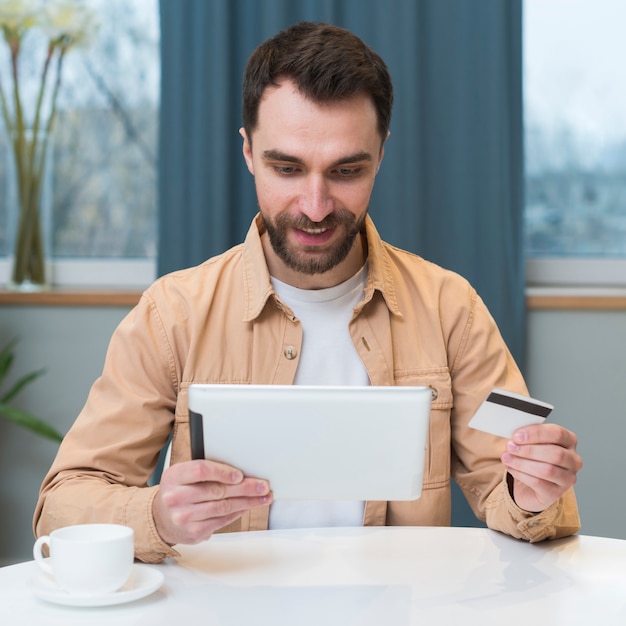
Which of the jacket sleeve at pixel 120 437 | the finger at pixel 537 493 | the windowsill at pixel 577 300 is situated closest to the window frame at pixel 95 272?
the windowsill at pixel 577 300

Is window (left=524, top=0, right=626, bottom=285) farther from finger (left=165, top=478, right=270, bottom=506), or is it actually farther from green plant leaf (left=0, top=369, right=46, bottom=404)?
finger (left=165, top=478, right=270, bottom=506)

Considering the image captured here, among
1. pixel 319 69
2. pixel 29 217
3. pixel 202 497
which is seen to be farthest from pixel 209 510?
pixel 29 217

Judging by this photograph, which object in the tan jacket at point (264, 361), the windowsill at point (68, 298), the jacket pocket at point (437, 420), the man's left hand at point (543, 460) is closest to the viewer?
the man's left hand at point (543, 460)

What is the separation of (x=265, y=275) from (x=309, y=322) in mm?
110

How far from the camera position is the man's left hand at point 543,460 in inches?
48.1

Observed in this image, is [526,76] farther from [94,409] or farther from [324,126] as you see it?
[94,409]

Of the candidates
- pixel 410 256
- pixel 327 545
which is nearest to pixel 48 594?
pixel 327 545

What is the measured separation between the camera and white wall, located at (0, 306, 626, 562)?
2.58 metres

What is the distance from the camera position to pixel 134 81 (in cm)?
288

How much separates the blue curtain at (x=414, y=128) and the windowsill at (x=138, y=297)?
0.09 m

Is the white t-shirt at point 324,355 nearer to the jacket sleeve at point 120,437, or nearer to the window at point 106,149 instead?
the jacket sleeve at point 120,437

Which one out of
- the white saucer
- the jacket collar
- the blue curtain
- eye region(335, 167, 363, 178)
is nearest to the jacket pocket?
the jacket collar

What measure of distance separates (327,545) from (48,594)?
15.3 inches

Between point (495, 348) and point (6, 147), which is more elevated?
point (6, 147)
